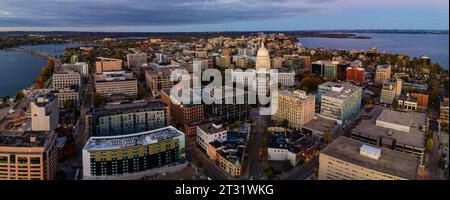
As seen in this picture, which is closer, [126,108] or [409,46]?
[126,108]

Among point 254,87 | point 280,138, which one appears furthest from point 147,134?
point 254,87

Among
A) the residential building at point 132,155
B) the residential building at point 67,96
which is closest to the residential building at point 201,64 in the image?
the residential building at point 67,96

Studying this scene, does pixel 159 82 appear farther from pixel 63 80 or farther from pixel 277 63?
pixel 277 63

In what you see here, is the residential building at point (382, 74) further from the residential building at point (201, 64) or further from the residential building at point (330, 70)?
the residential building at point (201, 64)

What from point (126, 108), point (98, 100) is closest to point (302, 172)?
point (126, 108)

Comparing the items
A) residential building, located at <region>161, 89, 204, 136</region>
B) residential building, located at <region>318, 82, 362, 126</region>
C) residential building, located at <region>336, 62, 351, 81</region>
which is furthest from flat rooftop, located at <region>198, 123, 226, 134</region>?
residential building, located at <region>336, 62, 351, 81</region>
